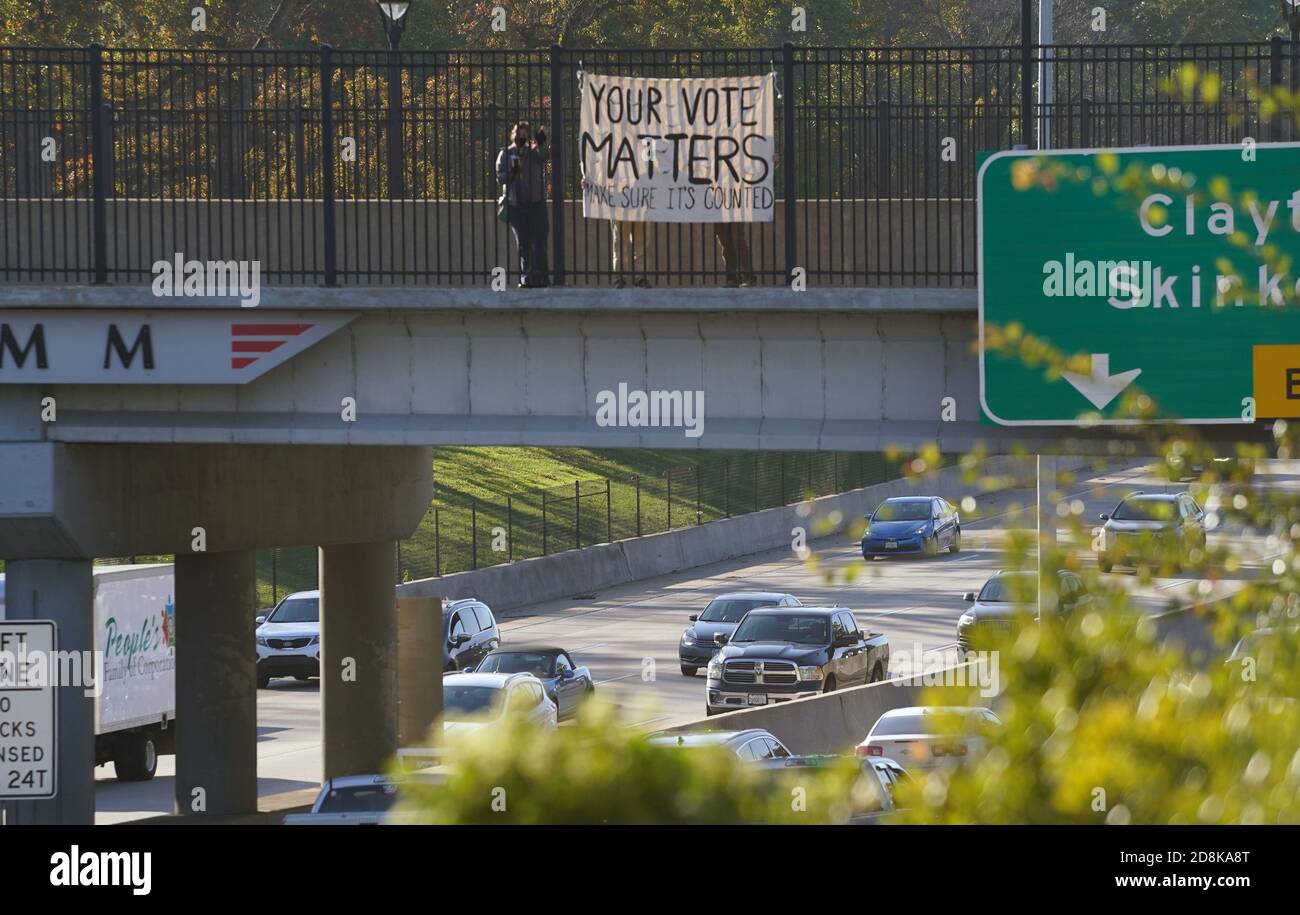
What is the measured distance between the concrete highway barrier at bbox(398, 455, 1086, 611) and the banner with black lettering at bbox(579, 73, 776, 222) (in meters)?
25.2

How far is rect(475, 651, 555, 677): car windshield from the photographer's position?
31094mm

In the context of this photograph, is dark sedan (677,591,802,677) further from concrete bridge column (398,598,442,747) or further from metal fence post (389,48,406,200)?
metal fence post (389,48,406,200)

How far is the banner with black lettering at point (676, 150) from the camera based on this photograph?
50.9ft

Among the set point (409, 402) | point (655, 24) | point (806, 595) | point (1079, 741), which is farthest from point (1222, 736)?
point (655, 24)

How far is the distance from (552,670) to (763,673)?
355 cm

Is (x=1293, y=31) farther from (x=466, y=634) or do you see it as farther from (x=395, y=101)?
(x=466, y=634)

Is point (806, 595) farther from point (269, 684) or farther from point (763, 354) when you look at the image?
point (763, 354)

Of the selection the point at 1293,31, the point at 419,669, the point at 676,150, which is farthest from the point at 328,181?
the point at 1293,31

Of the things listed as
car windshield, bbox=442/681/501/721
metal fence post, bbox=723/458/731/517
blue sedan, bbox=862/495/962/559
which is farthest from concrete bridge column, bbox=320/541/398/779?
metal fence post, bbox=723/458/731/517

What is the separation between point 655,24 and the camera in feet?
175

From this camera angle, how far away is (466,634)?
120 feet

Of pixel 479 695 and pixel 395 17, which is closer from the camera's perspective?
A: pixel 395 17
